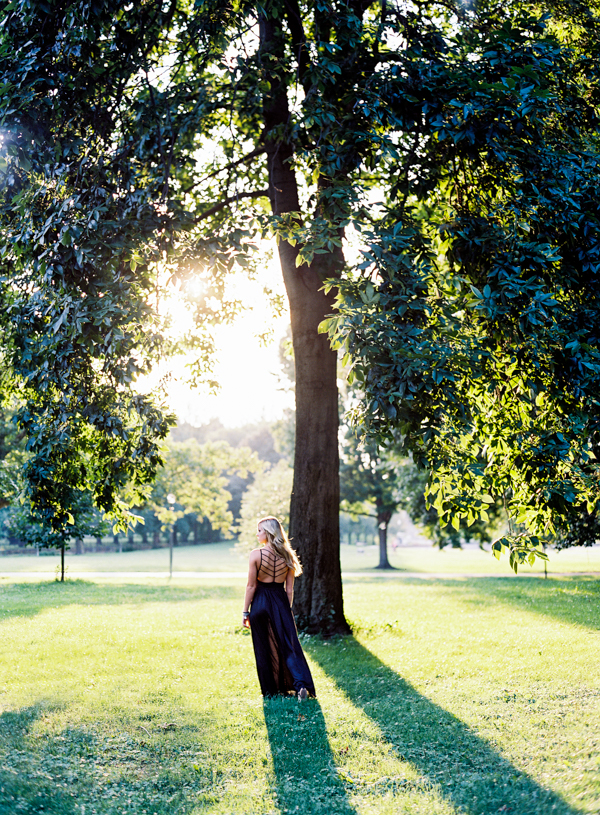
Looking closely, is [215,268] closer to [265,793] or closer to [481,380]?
[481,380]

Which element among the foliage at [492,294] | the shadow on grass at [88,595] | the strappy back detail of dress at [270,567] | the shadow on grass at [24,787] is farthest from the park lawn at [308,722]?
the shadow on grass at [88,595]

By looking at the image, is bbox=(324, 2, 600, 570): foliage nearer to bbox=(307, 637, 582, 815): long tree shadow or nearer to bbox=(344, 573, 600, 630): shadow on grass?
bbox=(307, 637, 582, 815): long tree shadow

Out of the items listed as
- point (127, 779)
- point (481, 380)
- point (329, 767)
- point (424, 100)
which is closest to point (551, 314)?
point (481, 380)

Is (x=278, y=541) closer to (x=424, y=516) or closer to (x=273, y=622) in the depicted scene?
(x=273, y=622)

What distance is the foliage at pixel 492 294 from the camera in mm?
7105

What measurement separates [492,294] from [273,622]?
430 cm

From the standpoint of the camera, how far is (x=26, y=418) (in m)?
9.88

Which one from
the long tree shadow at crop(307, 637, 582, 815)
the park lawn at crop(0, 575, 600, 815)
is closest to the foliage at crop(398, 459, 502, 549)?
the park lawn at crop(0, 575, 600, 815)

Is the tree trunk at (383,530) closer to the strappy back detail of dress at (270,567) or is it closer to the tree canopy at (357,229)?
the tree canopy at (357,229)

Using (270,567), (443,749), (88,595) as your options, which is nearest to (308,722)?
(443,749)

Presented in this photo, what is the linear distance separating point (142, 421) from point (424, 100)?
5.53 meters

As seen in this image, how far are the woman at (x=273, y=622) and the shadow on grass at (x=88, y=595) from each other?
861cm

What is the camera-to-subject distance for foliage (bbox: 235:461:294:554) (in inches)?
1308

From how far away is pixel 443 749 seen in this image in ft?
20.1
